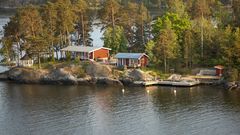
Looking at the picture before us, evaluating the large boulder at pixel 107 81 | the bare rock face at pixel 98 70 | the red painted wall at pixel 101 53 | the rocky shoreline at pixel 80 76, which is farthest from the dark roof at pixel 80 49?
the large boulder at pixel 107 81

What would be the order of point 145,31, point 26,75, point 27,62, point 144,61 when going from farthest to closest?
1. point 145,31
2. point 27,62
3. point 144,61
4. point 26,75

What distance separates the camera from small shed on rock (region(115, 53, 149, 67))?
75500 millimetres

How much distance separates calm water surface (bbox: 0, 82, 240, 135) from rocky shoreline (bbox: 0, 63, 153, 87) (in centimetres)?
186

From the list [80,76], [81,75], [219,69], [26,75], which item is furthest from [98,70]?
[219,69]

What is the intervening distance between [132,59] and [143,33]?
29.3 ft

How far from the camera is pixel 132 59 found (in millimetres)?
75625

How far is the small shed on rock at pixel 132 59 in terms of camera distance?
75500 mm

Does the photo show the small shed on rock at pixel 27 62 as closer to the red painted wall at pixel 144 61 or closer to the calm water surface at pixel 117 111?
the calm water surface at pixel 117 111

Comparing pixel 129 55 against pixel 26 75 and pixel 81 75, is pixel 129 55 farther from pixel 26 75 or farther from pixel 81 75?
pixel 26 75

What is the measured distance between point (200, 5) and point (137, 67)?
48.3 feet

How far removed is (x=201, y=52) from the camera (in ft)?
246

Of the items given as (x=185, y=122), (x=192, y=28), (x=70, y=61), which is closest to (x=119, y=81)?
(x=70, y=61)

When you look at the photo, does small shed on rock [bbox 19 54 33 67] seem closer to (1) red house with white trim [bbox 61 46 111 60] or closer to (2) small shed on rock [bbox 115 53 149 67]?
(1) red house with white trim [bbox 61 46 111 60]

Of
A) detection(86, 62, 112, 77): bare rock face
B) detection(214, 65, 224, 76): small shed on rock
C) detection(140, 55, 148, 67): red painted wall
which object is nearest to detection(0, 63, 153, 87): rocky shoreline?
detection(86, 62, 112, 77): bare rock face
